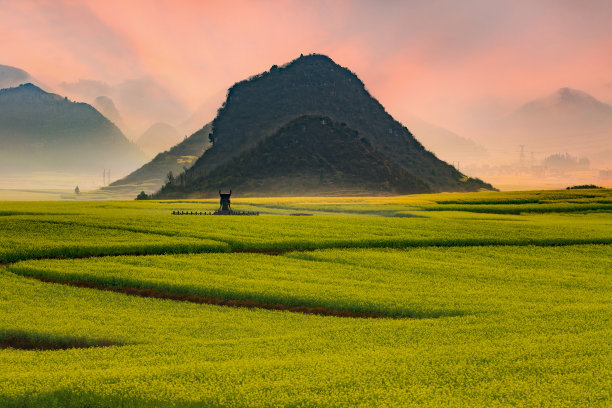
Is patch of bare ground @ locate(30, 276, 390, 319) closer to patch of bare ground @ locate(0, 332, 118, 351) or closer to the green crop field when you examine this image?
the green crop field

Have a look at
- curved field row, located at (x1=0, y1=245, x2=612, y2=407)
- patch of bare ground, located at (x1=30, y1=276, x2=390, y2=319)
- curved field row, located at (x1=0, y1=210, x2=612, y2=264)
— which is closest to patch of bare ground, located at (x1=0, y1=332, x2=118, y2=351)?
curved field row, located at (x1=0, y1=245, x2=612, y2=407)

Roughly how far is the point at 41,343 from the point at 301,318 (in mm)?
9802

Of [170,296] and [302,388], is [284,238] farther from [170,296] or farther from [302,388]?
[302,388]

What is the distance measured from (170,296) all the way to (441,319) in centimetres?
1368

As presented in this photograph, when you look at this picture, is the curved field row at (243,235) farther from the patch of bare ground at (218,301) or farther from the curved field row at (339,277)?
the patch of bare ground at (218,301)

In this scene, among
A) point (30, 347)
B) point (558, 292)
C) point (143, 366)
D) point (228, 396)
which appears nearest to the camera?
point (228, 396)

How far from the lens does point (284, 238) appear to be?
41.4 m

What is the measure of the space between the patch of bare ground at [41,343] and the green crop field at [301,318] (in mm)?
51

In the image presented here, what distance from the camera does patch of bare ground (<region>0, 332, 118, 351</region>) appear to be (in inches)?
703

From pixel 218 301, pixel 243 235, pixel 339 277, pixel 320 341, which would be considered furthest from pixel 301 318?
pixel 243 235

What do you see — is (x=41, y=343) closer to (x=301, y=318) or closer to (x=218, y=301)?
(x=218, y=301)

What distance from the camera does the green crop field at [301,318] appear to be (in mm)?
12070

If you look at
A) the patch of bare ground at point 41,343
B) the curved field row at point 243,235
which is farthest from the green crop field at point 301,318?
the curved field row at point 243,235

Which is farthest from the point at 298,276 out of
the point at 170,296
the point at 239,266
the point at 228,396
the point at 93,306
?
the point at 228,396
